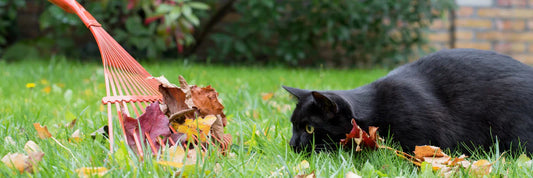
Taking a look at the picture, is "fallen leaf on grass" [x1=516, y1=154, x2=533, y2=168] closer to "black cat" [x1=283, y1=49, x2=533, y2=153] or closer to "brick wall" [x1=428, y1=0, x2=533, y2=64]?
"black cat" [x1=283, y1=49, x2=533, y2=153]

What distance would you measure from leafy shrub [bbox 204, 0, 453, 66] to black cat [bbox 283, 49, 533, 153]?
3054 millimetres

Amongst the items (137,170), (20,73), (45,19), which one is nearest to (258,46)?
(45,19)

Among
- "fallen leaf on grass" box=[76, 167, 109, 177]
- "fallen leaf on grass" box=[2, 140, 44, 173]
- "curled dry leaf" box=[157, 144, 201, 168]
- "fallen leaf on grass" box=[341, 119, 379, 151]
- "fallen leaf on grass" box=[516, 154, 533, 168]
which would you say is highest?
"fallen leaf on grass" box=[2, 140, 44, 173]

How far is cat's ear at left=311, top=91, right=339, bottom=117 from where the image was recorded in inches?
54.3

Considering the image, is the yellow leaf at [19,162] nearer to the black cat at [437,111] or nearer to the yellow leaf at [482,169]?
the black cat at [437,111]

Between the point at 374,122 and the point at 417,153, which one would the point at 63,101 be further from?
the point at 417,153

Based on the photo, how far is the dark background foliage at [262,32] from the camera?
461 cm

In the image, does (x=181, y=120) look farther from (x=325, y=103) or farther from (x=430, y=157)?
(x=430, y=157)

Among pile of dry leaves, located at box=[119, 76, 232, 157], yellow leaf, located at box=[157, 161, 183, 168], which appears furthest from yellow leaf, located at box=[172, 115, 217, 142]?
yellow leaf, located at box=[157, 161, 183, 168]

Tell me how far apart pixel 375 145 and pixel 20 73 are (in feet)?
9.42

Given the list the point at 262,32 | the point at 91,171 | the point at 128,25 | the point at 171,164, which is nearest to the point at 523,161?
the point at 171,164

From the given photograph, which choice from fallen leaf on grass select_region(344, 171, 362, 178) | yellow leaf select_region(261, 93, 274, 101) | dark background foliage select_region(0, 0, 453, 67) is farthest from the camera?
dark background foliage select_region(0, 0, 453, 67)

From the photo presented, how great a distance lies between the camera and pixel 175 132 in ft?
4.52

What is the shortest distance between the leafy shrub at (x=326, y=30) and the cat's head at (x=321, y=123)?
3141 mm
